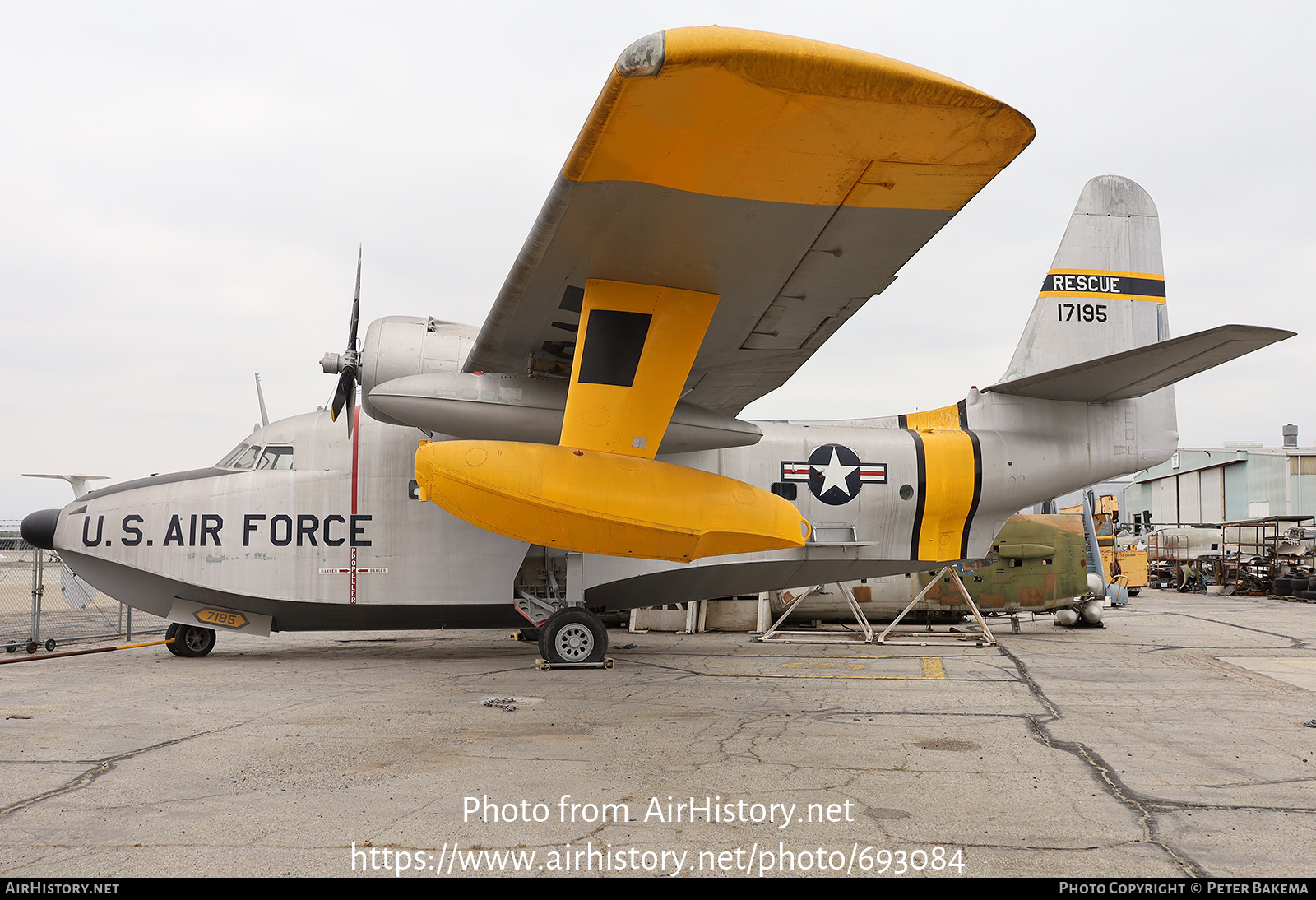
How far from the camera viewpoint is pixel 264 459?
1084 centimetres

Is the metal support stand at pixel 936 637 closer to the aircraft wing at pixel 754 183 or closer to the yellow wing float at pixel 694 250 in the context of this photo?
the yellow wing float at pixel 694 250

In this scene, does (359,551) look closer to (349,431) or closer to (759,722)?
(349,431)

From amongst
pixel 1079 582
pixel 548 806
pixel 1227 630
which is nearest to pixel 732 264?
pixel 548 806

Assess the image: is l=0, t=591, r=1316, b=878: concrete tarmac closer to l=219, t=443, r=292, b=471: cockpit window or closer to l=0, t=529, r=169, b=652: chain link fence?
l=219, t=443, r=292, b=471: cockpit window

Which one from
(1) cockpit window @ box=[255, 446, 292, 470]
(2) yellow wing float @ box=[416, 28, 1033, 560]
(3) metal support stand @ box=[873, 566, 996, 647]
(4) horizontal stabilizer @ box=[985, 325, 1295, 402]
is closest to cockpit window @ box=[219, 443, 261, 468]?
(1) cockpit window @ box=[255, 446, 292, 470]

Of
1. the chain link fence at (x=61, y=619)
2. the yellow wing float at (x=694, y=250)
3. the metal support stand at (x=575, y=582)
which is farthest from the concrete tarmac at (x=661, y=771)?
the chain link fence at (x=61, y=619)

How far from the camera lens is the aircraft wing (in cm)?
409

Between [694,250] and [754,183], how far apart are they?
951 millimetres

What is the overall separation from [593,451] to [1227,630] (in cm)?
1417

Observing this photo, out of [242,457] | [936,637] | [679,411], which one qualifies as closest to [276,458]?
[242,457]

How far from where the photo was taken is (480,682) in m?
8.59

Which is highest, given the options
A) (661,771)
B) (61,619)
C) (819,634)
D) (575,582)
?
(575,582)

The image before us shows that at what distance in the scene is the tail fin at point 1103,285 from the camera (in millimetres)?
11078

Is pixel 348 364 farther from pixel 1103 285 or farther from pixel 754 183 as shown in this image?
pixel 1103 285
